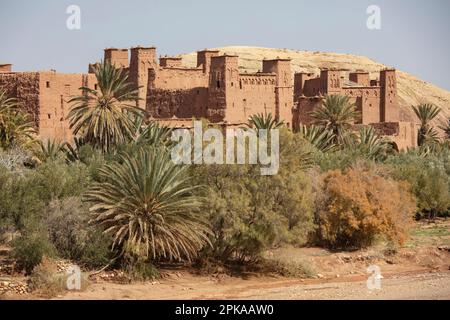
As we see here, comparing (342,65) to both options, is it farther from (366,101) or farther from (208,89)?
(208,89)

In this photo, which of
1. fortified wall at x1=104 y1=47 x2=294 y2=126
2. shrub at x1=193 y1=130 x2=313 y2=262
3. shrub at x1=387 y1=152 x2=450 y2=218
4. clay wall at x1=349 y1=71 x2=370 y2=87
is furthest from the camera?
clay wall at x1=349 y1=71 x2=370 y2=87

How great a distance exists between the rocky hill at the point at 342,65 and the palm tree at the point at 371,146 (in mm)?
45370

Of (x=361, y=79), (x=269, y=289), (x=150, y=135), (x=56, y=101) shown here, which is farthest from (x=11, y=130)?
(x=361, y=79)

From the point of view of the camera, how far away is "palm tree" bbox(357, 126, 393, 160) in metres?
49.3

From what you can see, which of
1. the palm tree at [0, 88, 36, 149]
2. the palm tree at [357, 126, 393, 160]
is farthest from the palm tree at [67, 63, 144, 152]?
the palm tree at [357, 126, 393, 160]

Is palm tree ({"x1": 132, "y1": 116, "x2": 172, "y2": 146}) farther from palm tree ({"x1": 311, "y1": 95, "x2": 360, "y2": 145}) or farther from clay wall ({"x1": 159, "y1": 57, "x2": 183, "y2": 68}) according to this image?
clay wall ({"x1": 159, "y1": 57, "x2": 183, "y2": 68})

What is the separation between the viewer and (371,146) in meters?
50.7

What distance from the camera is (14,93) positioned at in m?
51.4

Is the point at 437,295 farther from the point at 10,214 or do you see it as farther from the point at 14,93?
the point at 14,93

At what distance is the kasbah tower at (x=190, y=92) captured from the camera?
5112cm

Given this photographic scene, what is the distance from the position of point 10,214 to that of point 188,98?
78.5 feet

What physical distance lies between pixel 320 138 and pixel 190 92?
33.7ft

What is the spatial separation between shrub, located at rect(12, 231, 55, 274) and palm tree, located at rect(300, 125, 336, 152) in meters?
18.6
